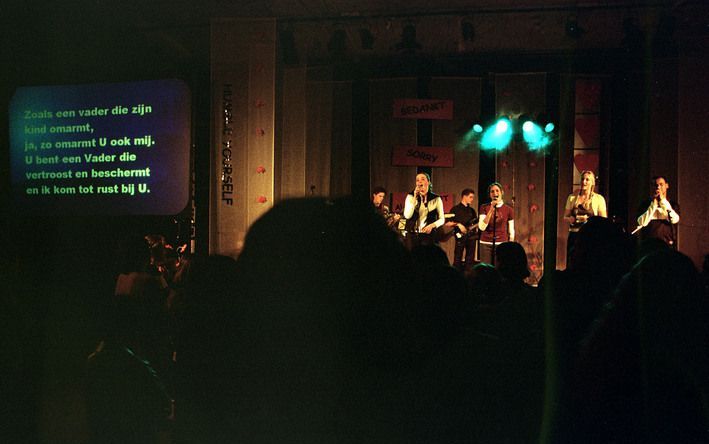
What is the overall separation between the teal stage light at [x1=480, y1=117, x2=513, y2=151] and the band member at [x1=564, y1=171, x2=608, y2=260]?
1307 millimetres

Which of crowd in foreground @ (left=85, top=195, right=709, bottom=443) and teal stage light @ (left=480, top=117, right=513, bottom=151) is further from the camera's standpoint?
teal stage light @ (left=480, top=117, right=513, bottom=151)

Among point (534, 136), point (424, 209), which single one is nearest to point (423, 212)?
point (424, 209)

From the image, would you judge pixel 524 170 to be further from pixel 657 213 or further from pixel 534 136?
pixel 657 213

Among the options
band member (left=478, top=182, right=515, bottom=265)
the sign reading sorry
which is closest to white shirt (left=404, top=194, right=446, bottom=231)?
band member (left=478, top=182, right=515, bottom=265)

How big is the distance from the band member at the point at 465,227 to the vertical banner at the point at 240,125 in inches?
122

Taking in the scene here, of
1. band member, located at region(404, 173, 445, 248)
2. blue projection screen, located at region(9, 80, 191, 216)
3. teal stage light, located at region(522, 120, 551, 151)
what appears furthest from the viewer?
teal stage light, located at region(522, 120, 551, 151)

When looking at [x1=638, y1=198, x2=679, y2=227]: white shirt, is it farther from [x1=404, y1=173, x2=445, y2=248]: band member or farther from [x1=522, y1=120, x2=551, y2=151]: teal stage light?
[x1=404, y1=173, x2=445, y2=248]: band member

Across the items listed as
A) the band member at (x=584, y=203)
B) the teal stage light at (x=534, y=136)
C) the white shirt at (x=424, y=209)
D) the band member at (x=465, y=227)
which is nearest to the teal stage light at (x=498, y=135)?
the teal stage light at (x=534, y=136)

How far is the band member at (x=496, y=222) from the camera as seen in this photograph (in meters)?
7.18

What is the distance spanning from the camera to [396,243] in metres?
0.78

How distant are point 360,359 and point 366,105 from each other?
8140mm

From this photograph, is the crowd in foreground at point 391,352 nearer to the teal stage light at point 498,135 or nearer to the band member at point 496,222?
the band member at point 496,222

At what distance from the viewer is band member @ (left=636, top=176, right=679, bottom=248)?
6250mm

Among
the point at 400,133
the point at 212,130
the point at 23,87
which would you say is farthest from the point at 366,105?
the point at 23,87
